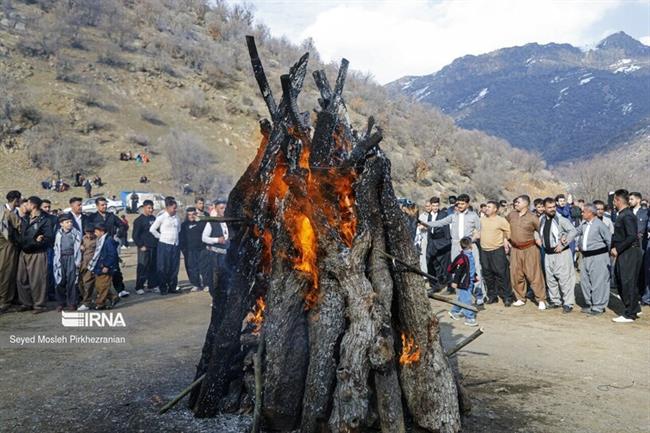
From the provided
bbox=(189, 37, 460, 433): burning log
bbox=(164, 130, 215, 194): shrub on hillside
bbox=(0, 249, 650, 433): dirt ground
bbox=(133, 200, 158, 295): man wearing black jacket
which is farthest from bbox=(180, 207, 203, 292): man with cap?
bbox=(164, 130, 215, 194): shrub on hillside

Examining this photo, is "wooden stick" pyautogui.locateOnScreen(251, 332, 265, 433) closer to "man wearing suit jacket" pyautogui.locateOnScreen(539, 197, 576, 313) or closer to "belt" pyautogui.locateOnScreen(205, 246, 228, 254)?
"belt" pyautogui.locateOnScreen(205, 246, 228, 254)

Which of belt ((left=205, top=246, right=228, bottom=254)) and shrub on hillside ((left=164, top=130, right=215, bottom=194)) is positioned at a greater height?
shrub on hillside ((left=164, top=130, right=215, bottom=194))

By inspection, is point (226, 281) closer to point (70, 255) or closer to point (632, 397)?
point (632, 397)

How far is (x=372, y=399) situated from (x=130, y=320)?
6.14 meters

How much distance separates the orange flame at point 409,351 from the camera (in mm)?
4324

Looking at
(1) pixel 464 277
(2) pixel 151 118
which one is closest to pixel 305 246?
(1) pixel 464 277

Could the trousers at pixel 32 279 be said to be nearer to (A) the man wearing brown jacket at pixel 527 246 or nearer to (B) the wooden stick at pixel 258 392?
(B) the wooden stick at pixel 258 392

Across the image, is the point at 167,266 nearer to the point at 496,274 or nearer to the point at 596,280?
the point at 496,274

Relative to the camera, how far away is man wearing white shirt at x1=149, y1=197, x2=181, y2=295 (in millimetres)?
11461

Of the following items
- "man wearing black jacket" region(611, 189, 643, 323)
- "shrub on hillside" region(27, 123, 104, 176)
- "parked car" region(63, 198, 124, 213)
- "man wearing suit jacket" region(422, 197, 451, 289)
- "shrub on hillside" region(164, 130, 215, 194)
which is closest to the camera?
"man wearing black jacket" region(611, 189, 643, 323)

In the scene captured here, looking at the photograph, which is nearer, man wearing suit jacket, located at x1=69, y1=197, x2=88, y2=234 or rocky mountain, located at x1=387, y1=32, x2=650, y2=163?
man wearing suit jacket, located at x1=69, y1=197, x2=88, y2=234

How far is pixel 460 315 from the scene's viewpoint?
9258mm

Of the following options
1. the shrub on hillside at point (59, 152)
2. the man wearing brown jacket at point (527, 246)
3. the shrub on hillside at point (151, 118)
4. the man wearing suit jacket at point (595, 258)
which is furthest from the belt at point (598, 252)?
the shrub on hillside at point (151, 118)

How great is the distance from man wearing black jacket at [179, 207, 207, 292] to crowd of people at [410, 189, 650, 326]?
206 inches
